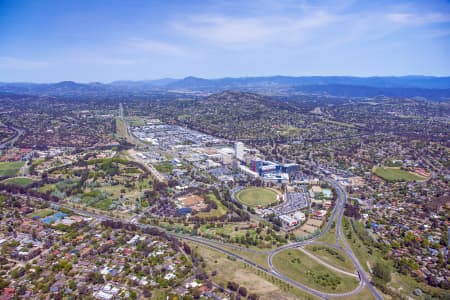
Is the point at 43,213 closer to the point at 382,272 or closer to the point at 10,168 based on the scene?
the point at 10,168

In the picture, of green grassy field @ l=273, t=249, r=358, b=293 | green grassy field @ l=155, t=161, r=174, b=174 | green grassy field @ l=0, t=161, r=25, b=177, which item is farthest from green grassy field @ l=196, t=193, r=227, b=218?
green grassy field @ l=0, t=161, r=25, b=177

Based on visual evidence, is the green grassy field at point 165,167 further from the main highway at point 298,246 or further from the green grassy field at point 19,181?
the green grassy field at point 19,181

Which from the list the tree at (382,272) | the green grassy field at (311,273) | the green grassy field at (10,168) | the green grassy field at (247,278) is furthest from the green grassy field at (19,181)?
the tree at (382,272)

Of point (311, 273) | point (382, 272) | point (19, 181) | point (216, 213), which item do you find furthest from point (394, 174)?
point (19, 181)

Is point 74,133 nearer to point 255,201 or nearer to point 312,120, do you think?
point 255,201

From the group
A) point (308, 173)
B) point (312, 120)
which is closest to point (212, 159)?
point (308, 173)
